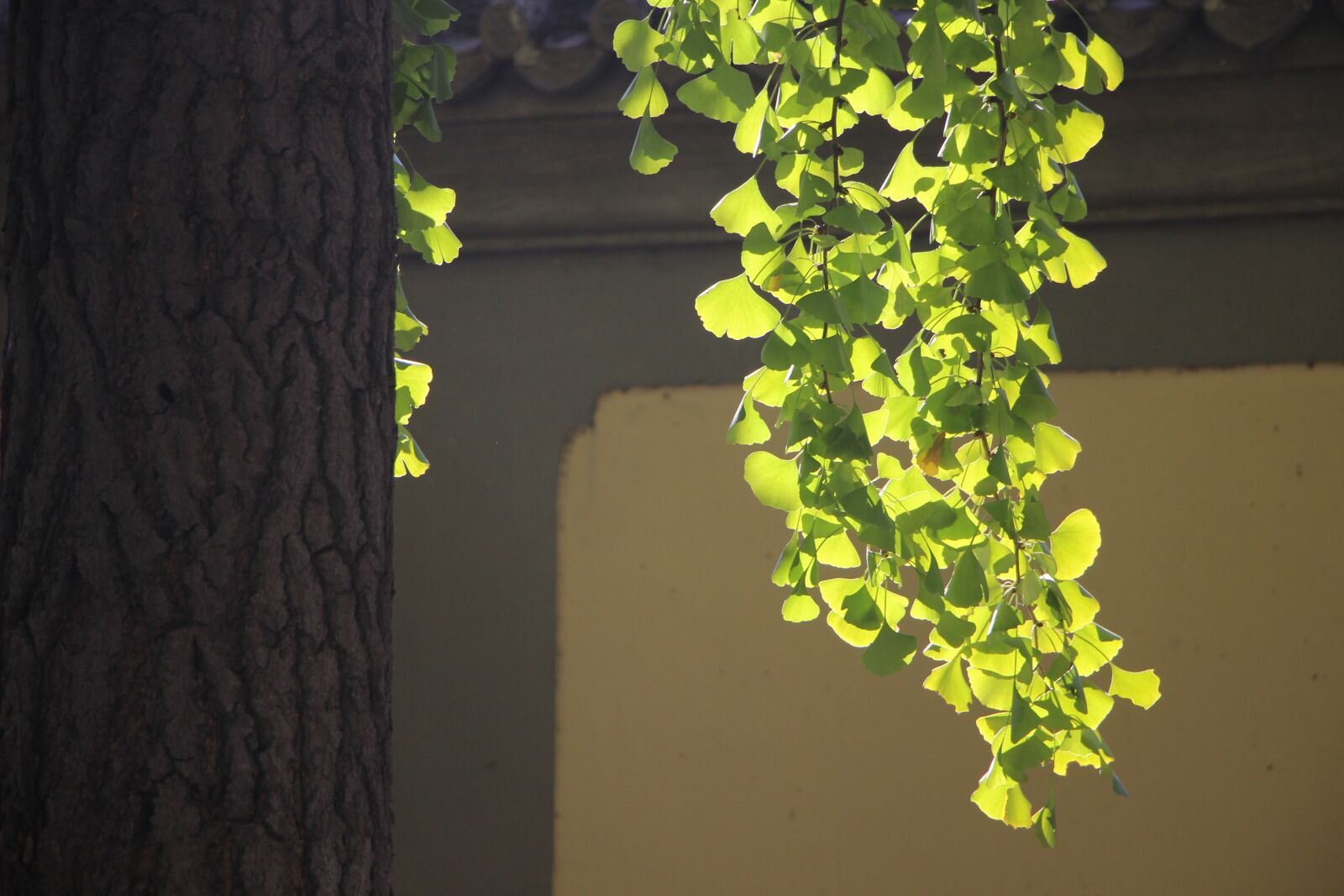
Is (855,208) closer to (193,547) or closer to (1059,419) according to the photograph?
(193,547)

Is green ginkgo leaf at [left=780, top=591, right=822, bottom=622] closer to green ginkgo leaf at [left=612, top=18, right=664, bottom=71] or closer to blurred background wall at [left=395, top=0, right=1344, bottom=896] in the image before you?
green ginkgo leaf at [left=612, top=18, right=664, bottom=71]

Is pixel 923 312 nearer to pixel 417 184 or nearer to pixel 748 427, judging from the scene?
pixel 748 427

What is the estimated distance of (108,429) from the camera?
1230mm

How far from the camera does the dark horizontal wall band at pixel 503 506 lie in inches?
122

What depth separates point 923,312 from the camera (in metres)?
1.47

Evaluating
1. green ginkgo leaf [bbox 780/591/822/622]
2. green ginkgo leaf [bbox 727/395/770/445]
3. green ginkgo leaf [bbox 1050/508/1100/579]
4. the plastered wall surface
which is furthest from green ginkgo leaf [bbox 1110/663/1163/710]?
the plastered wall surface

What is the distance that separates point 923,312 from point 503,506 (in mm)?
1823

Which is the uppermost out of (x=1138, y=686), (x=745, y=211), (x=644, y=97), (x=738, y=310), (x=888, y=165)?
(x=888, y=165)

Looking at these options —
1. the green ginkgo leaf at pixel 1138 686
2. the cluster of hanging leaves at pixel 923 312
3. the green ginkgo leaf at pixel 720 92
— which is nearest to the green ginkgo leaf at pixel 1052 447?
the cluster of hanging leaves at pixel 923 312

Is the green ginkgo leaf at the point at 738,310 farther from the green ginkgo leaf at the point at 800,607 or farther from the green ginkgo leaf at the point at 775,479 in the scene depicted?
the green ginkgo leaf at the point at 800,607

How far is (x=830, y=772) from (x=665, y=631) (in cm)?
49

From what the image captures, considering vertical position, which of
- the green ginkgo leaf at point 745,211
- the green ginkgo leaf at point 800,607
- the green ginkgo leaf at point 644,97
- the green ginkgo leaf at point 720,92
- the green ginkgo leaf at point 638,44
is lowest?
the green ginkgo leaf at point 800,607

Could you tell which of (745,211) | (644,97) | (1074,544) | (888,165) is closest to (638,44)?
(644,97)

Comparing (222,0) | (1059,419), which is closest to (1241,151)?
(1059,419)
